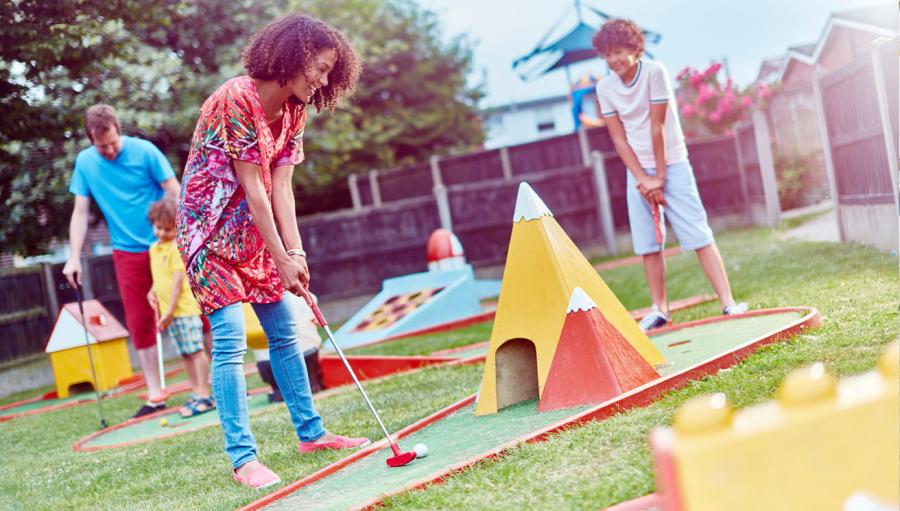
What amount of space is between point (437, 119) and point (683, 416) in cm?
2121

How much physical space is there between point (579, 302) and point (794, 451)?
2085 millimetres

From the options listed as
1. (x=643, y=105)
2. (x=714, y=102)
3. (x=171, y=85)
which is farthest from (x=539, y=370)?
(x=714, y=102)

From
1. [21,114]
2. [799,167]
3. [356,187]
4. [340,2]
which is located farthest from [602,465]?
[340,2]

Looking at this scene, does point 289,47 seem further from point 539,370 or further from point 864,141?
point 864,141

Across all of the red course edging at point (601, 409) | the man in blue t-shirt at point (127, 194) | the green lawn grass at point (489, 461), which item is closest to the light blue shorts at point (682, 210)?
the green lawn grass at point (489, 461)

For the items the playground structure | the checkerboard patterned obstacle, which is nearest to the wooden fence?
the checkerboard patterned obstacle

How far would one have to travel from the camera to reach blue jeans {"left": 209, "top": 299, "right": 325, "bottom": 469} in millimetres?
3387

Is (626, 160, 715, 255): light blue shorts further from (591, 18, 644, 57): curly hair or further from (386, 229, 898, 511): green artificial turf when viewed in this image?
(591, 18, 644, 57): curly hair

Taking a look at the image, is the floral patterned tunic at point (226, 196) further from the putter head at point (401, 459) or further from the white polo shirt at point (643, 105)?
the white polo shirt at point (643, 105)

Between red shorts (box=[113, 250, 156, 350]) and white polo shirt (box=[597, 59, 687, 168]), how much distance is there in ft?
9.64

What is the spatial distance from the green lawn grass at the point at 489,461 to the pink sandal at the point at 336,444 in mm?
77

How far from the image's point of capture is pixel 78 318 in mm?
8422

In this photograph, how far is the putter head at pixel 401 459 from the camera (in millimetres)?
3143

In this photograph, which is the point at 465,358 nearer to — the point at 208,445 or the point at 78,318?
the point at 208,445
